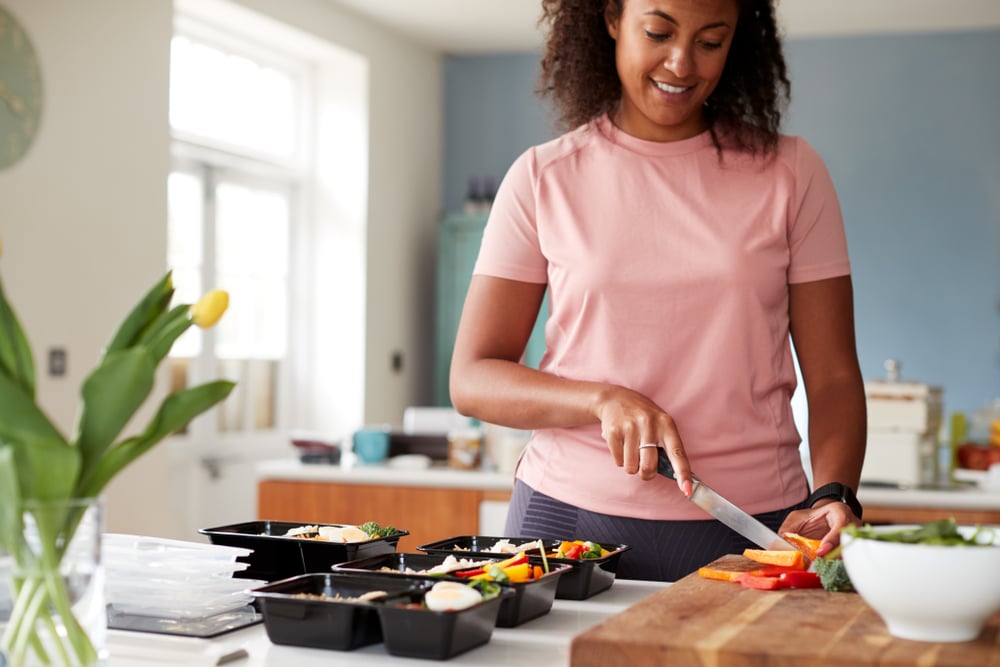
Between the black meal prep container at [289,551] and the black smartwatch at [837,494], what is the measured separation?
0.50 metres

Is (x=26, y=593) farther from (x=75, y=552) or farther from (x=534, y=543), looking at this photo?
(x=534, y=543)

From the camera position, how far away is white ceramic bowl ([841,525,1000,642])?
0.90 m

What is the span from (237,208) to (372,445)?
7.44 feet

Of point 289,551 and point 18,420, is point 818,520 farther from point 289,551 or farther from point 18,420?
point 18,420

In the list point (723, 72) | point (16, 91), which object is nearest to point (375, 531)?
point (723, 72)

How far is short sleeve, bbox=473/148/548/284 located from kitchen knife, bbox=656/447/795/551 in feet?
1.20

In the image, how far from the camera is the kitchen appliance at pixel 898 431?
2.98 metres

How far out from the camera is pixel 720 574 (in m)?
1.18

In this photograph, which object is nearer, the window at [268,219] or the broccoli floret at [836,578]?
the broccoli floret at [836,578]

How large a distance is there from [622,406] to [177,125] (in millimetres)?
3982

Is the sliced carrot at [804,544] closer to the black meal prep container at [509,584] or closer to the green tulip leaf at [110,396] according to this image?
the black meal prep container at [509,584]

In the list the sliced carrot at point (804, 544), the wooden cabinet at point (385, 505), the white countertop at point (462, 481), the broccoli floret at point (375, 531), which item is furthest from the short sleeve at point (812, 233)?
the wooden cabinet at point (385, 505)

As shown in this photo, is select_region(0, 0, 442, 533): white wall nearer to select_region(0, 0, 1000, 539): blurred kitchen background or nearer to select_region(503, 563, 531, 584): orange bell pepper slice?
select_region(0, 0, 1000, 539): blurred kitchen background

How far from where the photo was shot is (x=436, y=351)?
6590 millimetres
